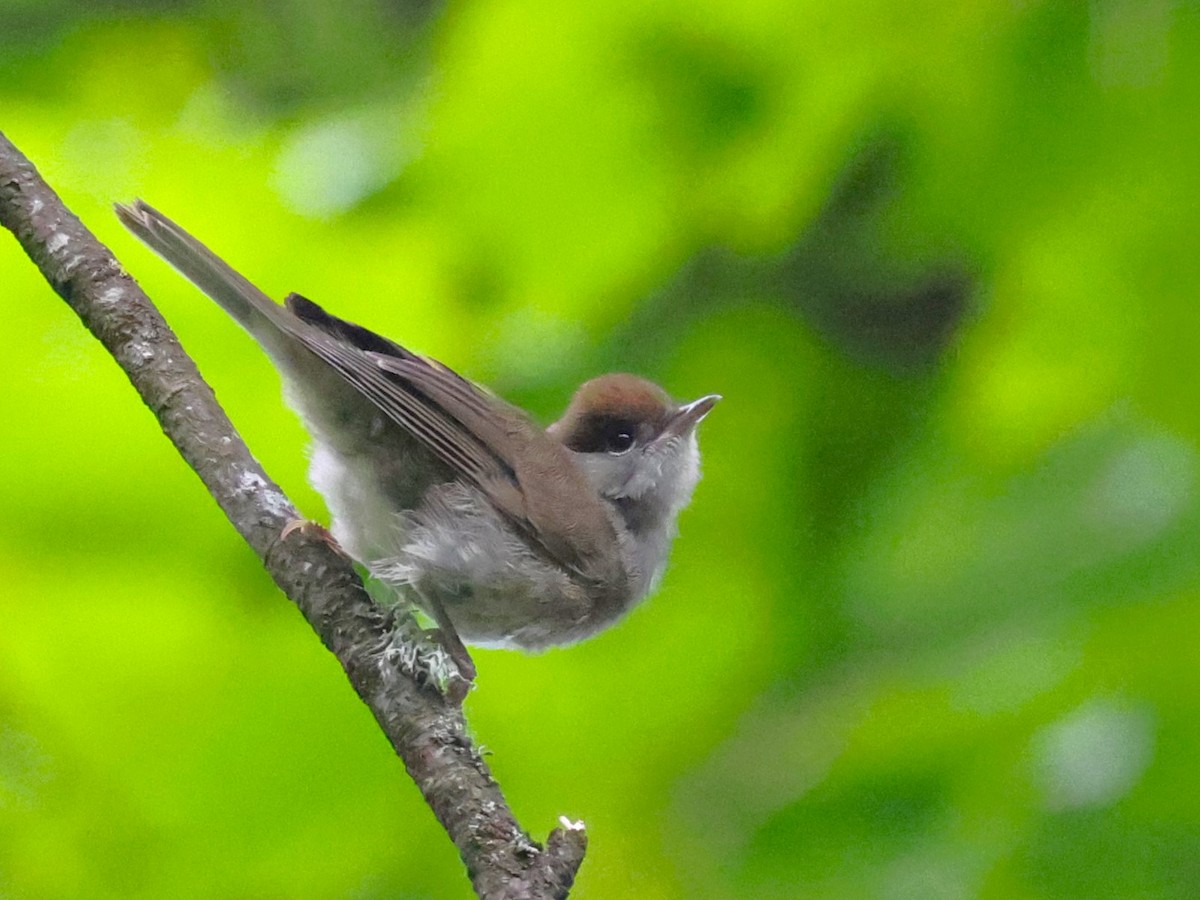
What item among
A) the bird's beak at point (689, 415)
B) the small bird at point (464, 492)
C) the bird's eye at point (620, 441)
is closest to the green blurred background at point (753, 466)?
the bird's beak at point (689, 415)

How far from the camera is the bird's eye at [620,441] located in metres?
3.09

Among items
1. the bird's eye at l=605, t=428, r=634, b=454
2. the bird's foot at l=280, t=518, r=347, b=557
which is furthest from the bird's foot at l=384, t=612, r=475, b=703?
the bird's eye at l=605, t=428, r=634, b=454

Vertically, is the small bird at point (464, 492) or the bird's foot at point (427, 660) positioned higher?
the small bird at point (464, 492)

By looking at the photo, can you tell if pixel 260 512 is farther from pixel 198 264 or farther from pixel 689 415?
pixel 689 415

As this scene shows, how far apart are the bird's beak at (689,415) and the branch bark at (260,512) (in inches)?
24.9

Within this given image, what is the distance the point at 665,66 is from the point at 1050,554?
107cm

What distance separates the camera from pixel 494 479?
272 centimetres

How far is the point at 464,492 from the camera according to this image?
106 inches

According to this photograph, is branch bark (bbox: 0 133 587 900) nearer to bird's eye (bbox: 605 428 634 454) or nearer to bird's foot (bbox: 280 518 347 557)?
bird's foot (bbox: 280 518 347 557)

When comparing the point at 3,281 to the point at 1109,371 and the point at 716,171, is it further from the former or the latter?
the point at 1109,371

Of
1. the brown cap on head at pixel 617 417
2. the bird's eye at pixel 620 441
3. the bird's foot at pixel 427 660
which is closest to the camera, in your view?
the bird's foot at pixel 427 660

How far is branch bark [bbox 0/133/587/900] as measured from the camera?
1751 millimetres

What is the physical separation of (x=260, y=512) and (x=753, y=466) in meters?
0.80

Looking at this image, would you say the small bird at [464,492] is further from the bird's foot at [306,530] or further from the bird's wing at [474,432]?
the bird's foot at [306,530]
